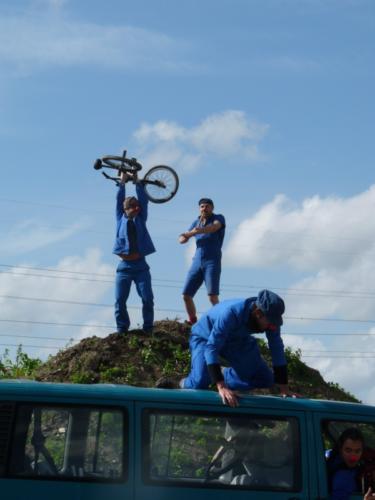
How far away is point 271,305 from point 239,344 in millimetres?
596

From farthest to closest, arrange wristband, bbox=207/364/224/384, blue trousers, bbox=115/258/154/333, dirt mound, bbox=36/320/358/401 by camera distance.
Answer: blue trousers, bbox=115/258/154/333
dirt mound, bbox=36/320/358/401
wristband, bbox=207/364/224/384

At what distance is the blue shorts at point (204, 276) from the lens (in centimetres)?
1473

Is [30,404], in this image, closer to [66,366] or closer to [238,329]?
[238,329]

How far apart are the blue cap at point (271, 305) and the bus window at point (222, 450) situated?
111 cm

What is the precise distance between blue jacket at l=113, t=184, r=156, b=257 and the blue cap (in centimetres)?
735

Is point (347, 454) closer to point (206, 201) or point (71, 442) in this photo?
point (71, 442)

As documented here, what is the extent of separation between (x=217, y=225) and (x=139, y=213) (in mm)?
1241

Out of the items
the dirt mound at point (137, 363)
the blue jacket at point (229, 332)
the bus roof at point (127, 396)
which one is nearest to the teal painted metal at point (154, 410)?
the bus roof at point (127, 396)

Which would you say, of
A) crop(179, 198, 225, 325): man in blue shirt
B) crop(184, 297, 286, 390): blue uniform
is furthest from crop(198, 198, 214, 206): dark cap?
crop(184, 297, 286, 390): blue uniform

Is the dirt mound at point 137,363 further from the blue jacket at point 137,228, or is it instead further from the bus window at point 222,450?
the bus window at point 222,450

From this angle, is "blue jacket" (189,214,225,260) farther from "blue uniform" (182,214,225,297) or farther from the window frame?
the window frame

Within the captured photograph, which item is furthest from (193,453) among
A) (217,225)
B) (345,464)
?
(217,225)

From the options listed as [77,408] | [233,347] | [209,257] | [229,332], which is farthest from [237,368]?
[209,257]

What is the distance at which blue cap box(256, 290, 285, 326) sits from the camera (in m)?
7.44
